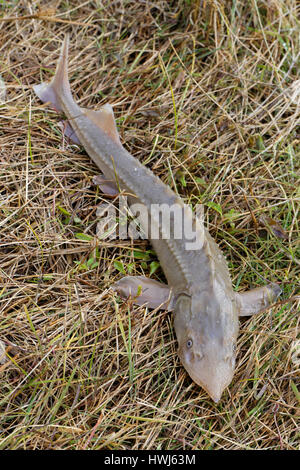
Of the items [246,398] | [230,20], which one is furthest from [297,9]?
[246,398]

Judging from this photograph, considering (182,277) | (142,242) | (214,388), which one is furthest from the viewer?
(142,242)

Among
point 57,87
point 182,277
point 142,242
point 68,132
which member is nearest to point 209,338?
point 182,277

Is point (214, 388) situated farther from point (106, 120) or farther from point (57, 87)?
point (57, 87)

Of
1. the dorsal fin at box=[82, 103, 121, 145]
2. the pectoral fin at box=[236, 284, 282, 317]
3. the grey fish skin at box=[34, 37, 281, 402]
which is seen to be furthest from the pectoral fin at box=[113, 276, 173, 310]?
the dorsal fin at box=[82, 103, 121, 145]

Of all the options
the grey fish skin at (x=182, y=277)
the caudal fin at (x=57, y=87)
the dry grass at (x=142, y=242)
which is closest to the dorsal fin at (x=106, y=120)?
the grey fish skin at (x=182, y=277)

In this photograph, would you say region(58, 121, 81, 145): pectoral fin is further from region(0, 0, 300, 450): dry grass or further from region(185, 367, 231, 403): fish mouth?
region(185, 367, 231, 403): fish mouth

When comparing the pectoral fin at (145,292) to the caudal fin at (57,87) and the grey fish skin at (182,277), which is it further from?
the caudal fin at (57,87)
